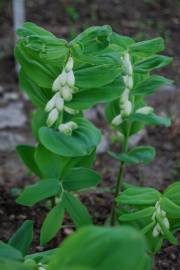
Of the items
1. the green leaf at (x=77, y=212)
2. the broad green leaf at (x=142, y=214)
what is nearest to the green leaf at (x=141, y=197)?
the broad green leaf at (x=142, y=214)

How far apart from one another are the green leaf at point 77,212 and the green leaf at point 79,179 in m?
0.03

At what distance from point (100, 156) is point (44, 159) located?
1045 mm

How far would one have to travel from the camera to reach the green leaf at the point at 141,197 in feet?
4.63

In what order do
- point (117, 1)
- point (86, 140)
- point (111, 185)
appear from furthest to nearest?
point (117, 1) < point (111, 185) < point (86, 140)

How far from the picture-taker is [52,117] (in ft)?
4.62

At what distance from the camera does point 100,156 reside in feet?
8.44

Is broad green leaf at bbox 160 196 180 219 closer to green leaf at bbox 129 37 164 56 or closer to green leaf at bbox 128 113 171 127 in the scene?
green leaf at bbox 128 113 171 127

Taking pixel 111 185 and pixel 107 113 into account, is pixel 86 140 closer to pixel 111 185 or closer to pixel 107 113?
pixel 107 113

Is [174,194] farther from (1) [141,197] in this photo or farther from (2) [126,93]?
(2) [126,93]

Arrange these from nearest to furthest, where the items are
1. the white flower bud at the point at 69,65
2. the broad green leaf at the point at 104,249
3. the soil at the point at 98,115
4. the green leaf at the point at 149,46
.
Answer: the broad green leaf at the point at 104,249
the white flower bud at the point at 69,65
the green leaf at the point at 149,46
the soil at the point at 98,115

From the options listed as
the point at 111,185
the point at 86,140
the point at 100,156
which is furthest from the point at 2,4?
the point at 86,140

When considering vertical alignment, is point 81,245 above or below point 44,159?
above

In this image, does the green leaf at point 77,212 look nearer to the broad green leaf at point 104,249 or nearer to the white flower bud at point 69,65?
the white flower bud at point 69,65

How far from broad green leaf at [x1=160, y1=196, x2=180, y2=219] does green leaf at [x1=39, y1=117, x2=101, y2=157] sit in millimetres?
217
